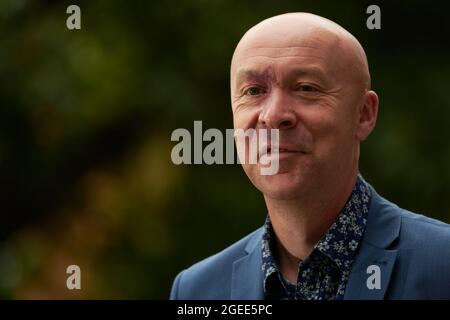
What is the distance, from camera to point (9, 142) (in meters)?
7.35

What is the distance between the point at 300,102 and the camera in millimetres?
3213

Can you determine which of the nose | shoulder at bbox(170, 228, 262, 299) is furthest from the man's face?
shoulder at bbox(170, 228, 262, 299)

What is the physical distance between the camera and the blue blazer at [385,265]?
3170 mm

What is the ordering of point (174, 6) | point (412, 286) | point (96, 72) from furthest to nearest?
point (174, 6)
point (96, 72)
point (412, 286)

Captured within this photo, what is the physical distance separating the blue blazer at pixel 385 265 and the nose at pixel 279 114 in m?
0.42

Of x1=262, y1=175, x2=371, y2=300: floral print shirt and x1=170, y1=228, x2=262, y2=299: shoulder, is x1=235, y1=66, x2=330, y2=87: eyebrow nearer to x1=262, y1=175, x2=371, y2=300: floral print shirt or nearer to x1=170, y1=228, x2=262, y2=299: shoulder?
x1=262, y1=175, x2=371, y2=300: floral print shirt

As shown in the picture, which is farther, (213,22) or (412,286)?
(213,22)

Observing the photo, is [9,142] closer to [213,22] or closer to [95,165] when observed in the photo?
[95,165]

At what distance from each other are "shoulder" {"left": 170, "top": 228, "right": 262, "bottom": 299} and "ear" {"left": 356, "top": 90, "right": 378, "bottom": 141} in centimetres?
48

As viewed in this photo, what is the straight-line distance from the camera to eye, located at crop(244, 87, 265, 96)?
10.7 ft

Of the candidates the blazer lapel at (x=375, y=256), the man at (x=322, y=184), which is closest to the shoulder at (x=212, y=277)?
the man at (x=322, y=184)

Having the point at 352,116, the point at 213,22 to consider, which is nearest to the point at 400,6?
the point at 213,22

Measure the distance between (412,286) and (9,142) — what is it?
15.1 ft

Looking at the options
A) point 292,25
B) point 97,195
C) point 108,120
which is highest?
point 292,25
